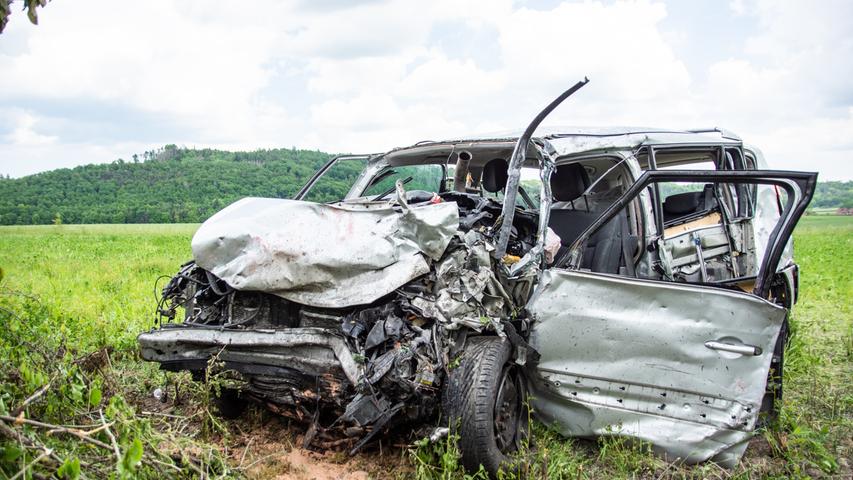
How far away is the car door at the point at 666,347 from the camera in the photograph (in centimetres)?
320

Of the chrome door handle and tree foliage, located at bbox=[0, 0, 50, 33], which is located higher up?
tree foliage, located at bbox=[0, 0, 50, 33]

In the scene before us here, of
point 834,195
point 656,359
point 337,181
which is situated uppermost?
point 337,181

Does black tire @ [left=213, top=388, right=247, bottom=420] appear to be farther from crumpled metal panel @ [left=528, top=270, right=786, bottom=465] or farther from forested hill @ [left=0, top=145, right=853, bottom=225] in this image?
forested hill @ [left=0, top=145, right=853, bottom=225]

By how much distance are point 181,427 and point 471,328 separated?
169 centimetres

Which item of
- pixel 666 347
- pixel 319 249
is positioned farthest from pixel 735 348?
pixel 319 249

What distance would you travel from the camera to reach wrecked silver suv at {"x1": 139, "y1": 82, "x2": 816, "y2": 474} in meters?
3.03

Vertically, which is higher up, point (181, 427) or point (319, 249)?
point (319, 249)

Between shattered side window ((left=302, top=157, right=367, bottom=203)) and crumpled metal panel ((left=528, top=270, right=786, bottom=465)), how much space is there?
90.8 inches

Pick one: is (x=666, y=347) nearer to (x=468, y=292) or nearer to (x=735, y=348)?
(x=735, y=348)

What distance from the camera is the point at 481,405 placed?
3.02 metres

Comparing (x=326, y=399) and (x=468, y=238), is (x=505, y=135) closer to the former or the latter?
(x=468, y=238)

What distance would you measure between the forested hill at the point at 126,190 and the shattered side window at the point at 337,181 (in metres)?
25.5

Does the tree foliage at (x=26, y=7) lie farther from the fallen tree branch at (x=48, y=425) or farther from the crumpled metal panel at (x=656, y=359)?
the crumpled metal panel at (x=656, y=359)

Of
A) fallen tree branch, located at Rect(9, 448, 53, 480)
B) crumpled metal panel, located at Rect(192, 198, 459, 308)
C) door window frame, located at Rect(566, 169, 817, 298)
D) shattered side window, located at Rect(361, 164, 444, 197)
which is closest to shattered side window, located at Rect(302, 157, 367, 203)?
shattered side window, located at Rect(361, 164, 444, 197)
